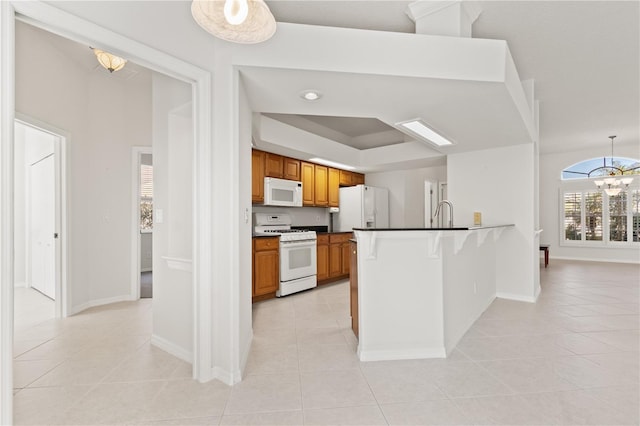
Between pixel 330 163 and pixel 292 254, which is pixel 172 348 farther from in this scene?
pixel 330 163

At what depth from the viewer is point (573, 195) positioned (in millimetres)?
8078

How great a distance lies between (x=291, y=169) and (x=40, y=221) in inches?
147

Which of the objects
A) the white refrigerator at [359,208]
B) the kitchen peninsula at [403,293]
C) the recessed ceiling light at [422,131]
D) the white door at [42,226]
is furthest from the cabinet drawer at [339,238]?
the white door at [42,226]

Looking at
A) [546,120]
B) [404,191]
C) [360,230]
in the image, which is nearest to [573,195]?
[546,120]

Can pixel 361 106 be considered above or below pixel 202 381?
above

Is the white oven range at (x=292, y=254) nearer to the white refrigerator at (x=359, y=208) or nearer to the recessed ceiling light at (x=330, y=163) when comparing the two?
the recessed ceiling light at (x=330, y=163)

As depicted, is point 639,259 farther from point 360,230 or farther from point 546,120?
point 360,230

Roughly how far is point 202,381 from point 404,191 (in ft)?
17.2

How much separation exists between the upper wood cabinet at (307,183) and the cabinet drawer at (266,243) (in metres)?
1.12

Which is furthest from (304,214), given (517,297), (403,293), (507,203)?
(517,297)

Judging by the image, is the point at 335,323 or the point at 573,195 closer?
the point at 335,323

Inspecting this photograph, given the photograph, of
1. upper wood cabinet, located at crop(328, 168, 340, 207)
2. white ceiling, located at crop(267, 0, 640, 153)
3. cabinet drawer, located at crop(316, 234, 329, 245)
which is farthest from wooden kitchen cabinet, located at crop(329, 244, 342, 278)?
white ceiling, located at crop(267, 0, 640, 153)

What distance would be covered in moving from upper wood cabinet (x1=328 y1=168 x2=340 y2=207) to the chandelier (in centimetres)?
606

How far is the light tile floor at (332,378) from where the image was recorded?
5.67 ft
